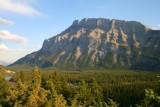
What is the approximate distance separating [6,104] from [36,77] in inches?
187

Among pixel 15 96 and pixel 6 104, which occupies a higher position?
pixel 15 96

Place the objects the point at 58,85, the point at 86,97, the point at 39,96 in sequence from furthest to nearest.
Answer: the point at 58,85 → the point at 86,97 → the point at 39,96

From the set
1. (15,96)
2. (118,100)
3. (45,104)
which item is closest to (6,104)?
(15,96)

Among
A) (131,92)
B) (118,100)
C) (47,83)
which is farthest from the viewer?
(131,92)

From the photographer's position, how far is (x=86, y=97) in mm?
42094

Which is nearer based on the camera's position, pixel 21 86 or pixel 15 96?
pixel 15 96

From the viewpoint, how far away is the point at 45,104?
51.9 ft

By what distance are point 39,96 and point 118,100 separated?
85.7 metres

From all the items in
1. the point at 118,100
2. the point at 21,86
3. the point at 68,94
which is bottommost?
the point at 118,100

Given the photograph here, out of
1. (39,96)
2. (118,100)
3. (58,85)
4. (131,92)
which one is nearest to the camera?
(39,96)

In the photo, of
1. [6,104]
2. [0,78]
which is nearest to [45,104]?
[6,104]

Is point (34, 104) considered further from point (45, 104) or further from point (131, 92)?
point (131, 92)

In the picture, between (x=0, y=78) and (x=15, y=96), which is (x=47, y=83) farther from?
(x=15, y=96)

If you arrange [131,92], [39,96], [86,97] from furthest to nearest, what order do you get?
1. [131,92]
2. [86,97]
3. [39,96]
